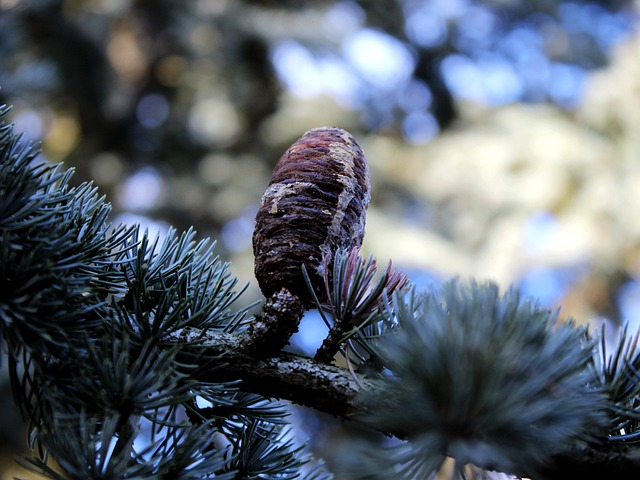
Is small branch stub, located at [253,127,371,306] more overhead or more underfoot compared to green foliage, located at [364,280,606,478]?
more overhead

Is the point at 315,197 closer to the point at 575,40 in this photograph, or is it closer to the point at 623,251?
the point at 623,251

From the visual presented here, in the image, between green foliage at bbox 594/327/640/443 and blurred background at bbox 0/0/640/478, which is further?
blurred background at bbox 0/0/640/478

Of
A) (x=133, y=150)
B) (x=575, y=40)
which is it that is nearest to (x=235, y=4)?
(x=133, y=150)

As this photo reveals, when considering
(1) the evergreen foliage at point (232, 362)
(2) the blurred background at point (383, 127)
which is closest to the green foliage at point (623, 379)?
(1) the evergreen foliage at point (232, 362)

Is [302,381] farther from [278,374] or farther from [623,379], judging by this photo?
[623,379]

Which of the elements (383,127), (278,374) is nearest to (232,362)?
(278,374)

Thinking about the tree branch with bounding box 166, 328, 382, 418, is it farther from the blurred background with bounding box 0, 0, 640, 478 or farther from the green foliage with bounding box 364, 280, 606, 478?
the blurred background with bounding box 0, 0, 640, 478

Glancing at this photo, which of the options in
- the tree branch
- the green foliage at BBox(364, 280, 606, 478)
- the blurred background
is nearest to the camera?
the green foliage at BBox(364, 280, 606, 478)

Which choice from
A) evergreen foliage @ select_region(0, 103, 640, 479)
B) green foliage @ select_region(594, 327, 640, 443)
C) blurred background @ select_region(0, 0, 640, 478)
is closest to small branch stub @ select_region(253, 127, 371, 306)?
evergreen foliage @ select_region(0, 103, 640, 479)
